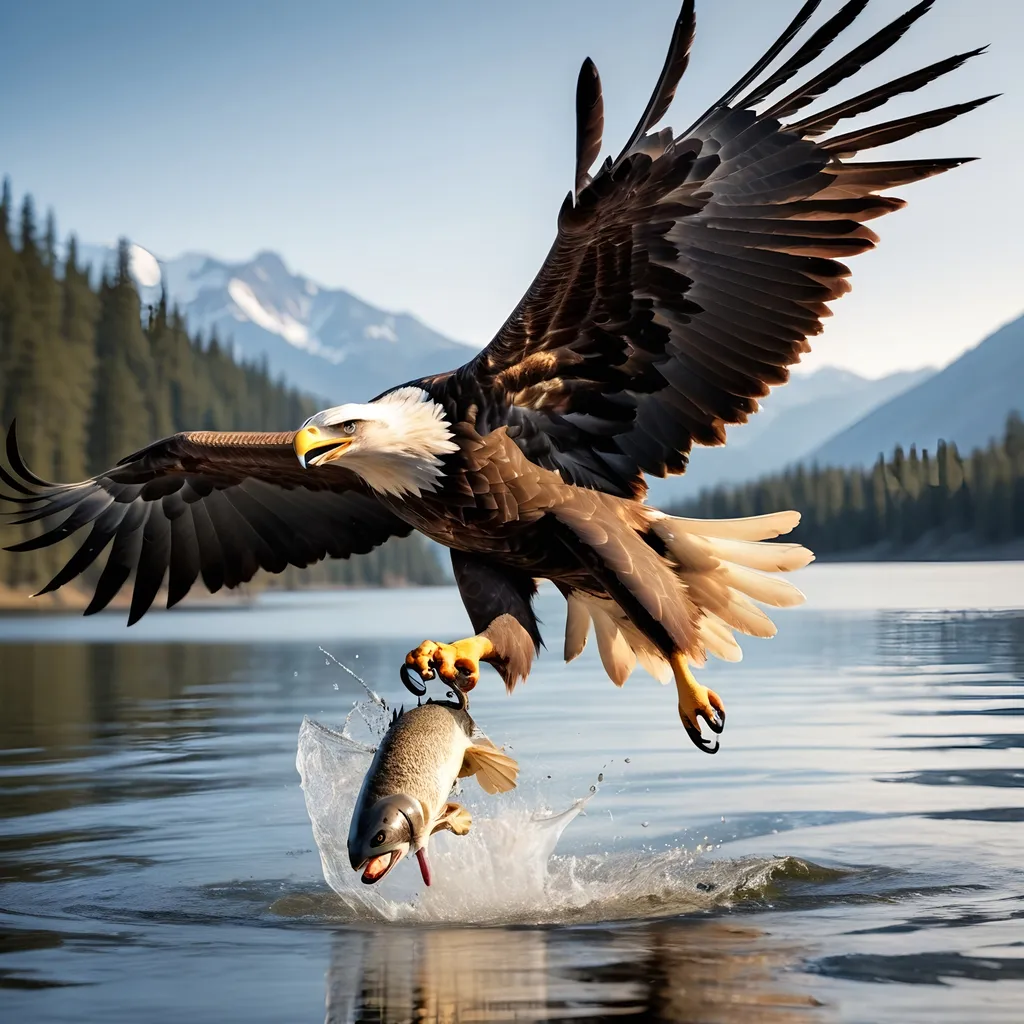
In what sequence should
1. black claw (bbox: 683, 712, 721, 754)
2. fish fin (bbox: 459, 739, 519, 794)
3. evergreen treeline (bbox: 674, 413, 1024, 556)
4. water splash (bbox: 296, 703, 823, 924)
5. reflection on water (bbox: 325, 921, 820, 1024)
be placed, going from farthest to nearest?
evergreen treeline (bbox: 674, 413, 1024, 556) < black claw (bbox: 683, 712, 721, 754) < water splash (bbox: 296, 703, 823, 924) < fish fin (bbox: 459, 739, 519, 794) < reflection on water (bbox: 325, 921, 820, 1024)

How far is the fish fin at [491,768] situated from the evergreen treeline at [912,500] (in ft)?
234

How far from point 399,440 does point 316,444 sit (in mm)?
370

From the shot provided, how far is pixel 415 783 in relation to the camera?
4.94 m

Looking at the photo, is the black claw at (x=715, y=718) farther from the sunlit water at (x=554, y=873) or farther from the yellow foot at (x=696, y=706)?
the sunlit water at (x=554, y=873)

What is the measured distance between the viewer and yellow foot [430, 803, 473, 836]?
5203 millimetres

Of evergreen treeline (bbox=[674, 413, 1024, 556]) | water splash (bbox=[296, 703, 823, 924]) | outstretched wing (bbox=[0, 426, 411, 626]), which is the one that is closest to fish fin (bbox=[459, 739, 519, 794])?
water splash (bbox=[296, 703, 823, 924])

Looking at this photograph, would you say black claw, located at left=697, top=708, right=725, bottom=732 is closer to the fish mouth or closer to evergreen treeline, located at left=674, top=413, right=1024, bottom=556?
the fish mouth

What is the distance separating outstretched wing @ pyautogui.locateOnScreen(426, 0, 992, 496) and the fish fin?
1.28 meters

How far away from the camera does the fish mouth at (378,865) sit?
4715 mm

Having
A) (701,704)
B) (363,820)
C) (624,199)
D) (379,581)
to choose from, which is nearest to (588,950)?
(363,820)

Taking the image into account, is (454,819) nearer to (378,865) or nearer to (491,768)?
(491,768)

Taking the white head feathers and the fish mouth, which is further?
the white head feathers

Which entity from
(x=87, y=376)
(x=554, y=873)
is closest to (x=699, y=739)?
(x=554, y=873)

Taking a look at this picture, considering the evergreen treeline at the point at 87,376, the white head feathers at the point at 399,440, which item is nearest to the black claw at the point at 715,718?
the white head feathers at the point at 399,440
